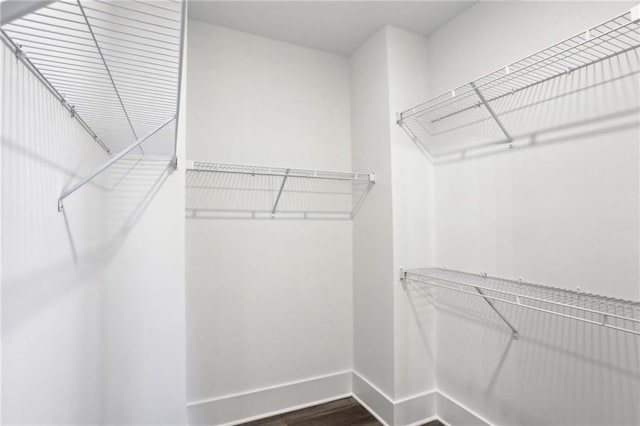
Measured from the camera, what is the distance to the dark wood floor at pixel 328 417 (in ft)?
6.30

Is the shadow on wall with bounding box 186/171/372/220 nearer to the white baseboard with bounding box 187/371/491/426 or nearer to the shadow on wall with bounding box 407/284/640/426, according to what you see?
the shadow on wall with bounding box 407/284/640/426

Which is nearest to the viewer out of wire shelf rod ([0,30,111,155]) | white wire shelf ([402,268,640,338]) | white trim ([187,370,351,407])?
wire shelf rod ([0,30,111,155])

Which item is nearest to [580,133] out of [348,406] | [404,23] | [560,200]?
[560,200]

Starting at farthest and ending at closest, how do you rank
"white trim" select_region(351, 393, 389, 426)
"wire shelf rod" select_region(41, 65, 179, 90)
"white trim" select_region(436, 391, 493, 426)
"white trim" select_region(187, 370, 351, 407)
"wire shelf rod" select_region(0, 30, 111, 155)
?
"white trim" select_region(351, 393, 389, 426), "white trim" select_region(187, 370, 351, 407), "white trim" select_region(436, 391, 493, 426), "wire shelf rod" select_region(41, 65, 179, 90), "wire shelf rod" select_region(0, 30, 111, 155)

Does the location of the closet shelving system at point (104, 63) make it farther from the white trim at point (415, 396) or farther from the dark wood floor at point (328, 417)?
the white trim at point (415, 396)

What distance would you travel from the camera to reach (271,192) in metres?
2.06

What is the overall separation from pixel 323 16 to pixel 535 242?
1673 mm

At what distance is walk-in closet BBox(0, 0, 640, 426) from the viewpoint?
84 cm

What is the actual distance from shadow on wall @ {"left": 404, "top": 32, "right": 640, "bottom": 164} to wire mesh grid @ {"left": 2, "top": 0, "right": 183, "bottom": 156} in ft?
4.04

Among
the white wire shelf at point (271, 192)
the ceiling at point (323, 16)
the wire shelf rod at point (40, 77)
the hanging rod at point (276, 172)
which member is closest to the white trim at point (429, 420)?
the white wire shelf at point (271, 192)

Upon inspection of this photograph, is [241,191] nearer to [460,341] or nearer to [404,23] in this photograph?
[404,23]

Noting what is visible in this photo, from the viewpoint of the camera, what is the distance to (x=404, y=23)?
6.37ft

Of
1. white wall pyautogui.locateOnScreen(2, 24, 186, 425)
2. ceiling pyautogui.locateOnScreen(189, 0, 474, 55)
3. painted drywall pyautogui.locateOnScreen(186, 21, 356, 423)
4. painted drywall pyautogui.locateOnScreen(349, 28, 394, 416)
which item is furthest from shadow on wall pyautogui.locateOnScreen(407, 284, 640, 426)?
ceiling pyautogui.locateOnScreen(189, 0, 474, 55)

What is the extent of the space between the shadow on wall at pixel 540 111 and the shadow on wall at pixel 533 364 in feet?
2.68
